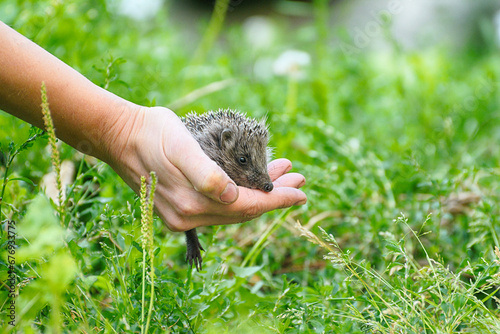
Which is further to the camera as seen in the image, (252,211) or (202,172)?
(252,211)

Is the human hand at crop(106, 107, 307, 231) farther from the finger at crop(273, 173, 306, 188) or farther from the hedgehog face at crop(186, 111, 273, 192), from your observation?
the hedgehog face at crop(186, 111, 273, 192)

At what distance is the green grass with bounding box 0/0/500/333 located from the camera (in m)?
1.94

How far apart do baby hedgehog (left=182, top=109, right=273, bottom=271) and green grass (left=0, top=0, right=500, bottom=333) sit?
337 mm

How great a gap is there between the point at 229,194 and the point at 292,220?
1607mm

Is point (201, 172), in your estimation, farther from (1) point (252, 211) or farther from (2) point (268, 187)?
(2) point (268, 187)

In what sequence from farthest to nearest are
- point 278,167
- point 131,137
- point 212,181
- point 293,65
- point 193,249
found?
1. point 293,65
2. point 278,167
3. point 193,249
4. point 131,137
5. point 212,181

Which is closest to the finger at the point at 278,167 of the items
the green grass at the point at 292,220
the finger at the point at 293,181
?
the finger at the point at 293,181

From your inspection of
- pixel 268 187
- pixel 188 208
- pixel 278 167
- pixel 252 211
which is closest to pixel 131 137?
pixel 188 208

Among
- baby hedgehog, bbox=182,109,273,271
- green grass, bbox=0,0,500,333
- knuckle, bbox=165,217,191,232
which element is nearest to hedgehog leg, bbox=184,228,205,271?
green grass, bbox=0,0,500,333

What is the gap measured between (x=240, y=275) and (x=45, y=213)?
1.32m

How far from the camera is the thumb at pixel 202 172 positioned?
198 centimetres

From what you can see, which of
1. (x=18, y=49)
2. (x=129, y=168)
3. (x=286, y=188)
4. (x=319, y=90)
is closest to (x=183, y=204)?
(x=129, y=168)

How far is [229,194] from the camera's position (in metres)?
2.06

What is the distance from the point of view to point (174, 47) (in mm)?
7969
